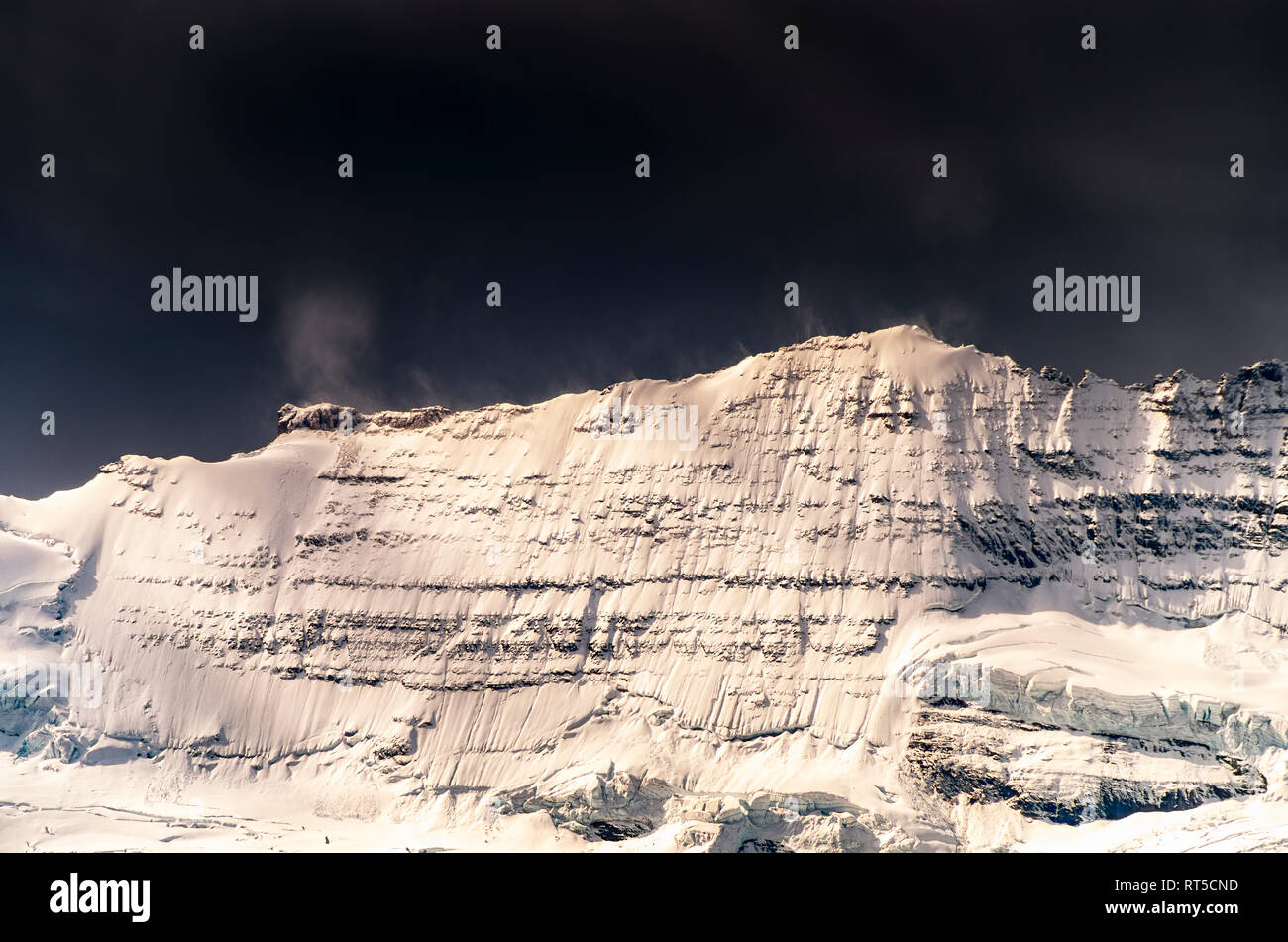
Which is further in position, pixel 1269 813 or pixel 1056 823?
pixel 1056 823
